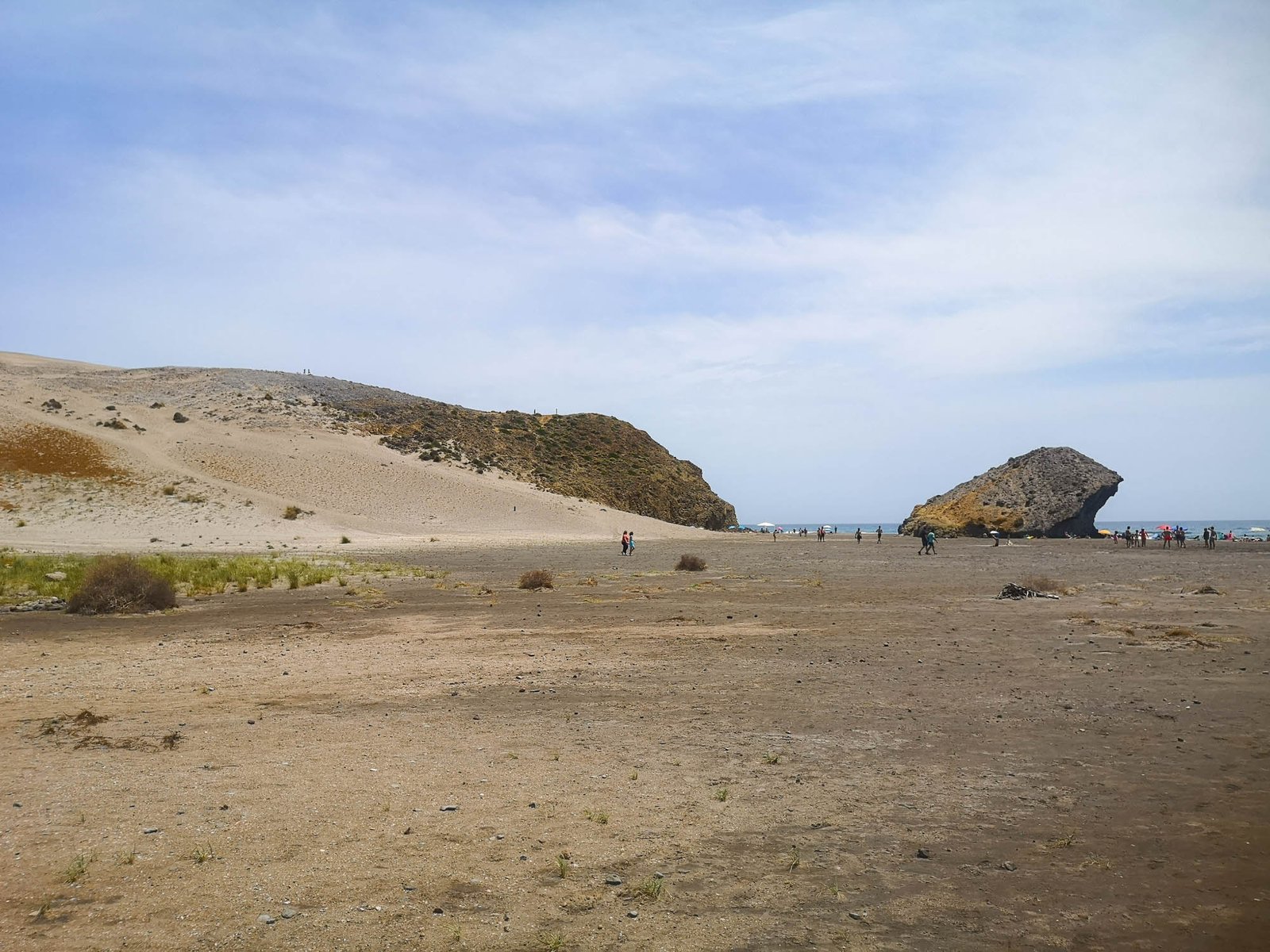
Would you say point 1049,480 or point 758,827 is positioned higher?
point 1049,480

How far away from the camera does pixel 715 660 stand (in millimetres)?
14312

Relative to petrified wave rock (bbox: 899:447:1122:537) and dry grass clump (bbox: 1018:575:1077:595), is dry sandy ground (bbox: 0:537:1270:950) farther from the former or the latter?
petrified wave rock (bbox: 899:447:1122:537)

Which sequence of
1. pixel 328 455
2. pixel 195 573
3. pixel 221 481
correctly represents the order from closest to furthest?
pixel 195 573 < pixel 221 481 < pixel 328 455

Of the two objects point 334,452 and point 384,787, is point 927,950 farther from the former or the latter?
point 334,452

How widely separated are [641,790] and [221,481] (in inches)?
2643

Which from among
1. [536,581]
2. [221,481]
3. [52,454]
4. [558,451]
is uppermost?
[558,451]

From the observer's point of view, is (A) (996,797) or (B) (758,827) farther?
(A) (996,797)

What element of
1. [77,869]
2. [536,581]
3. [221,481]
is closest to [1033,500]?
[536,581]

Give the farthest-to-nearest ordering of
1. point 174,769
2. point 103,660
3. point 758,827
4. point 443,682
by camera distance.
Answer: point 103,660 → point 443,682 → point 174,769 → point 758,827

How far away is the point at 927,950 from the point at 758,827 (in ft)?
6.48

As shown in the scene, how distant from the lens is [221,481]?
67.9m

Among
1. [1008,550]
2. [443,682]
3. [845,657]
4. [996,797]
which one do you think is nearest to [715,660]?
[845,657]

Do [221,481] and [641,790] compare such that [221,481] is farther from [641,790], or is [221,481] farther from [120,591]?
[641,790]

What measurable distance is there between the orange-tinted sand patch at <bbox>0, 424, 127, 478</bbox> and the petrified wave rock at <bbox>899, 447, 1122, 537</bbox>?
199 feet
